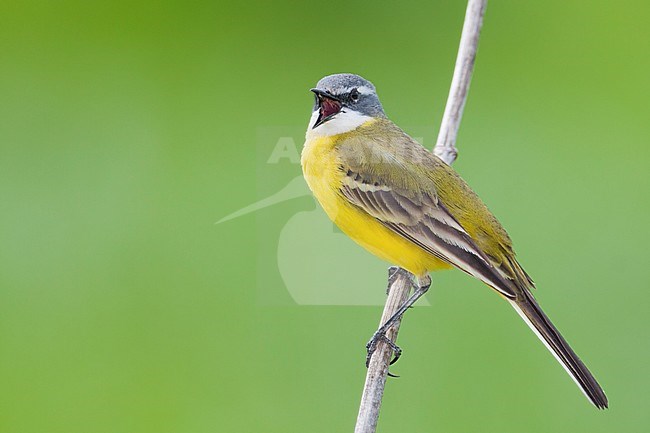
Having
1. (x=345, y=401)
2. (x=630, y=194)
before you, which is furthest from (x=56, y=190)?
(x=630, y=194)

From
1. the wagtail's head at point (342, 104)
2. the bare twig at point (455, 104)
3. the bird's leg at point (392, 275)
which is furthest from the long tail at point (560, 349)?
the wagtail's head at point (342, 104)

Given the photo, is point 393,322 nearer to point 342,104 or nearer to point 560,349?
point 560,349

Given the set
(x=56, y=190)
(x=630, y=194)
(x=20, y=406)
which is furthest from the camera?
(x=56, y=190)

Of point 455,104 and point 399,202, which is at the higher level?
point 455,104

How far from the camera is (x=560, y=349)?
10.5ft

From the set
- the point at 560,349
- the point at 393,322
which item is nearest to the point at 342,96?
the point at 393,322

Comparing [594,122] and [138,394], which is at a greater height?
[594,122]

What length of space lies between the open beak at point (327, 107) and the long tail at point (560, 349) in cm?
104

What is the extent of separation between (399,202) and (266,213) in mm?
1900

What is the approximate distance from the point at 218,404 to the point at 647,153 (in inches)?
118

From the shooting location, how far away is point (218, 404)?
15.7ft

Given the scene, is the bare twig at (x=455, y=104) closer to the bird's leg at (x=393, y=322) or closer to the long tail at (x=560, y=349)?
the bird's leg at (x=393, y=322)

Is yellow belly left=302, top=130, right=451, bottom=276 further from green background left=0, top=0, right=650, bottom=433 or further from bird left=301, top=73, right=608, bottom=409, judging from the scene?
green background left=0, top=0, right=650, bottom=433

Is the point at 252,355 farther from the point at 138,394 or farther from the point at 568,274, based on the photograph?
the point at 568,274
